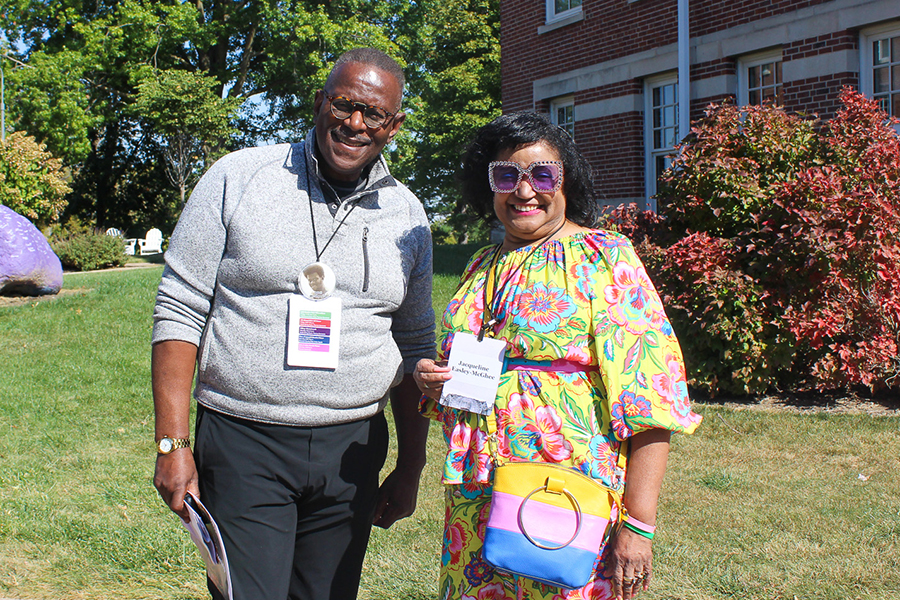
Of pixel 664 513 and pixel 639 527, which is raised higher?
pixel 639 527

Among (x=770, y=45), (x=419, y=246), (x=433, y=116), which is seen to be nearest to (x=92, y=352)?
(x=419, y=246)

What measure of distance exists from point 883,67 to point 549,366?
35.3 feet

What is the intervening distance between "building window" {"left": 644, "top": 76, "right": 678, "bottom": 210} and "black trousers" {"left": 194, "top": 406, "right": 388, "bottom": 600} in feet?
40.1

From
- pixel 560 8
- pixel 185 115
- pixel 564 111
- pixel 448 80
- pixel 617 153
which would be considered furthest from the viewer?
pixel 448 80

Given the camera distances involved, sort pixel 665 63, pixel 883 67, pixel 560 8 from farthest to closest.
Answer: pixel 560 8
pixel 665 63
pixel 883 67

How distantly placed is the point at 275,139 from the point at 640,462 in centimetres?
3305

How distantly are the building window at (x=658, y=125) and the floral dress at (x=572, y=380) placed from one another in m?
12.2

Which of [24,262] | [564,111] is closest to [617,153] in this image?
[564,111]

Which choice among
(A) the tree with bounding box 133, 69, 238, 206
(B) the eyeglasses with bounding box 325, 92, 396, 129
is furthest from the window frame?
(A) the tree with bounding box 133, 69, 238, 206

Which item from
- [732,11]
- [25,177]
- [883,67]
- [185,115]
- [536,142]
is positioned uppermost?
[185,115]

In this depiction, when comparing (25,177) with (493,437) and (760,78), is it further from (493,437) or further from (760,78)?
(493,437)

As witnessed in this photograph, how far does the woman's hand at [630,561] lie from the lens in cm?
200

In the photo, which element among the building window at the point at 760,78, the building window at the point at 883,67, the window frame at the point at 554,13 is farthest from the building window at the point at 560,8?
the building window at the point at 883,67

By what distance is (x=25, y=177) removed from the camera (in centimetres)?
1839
